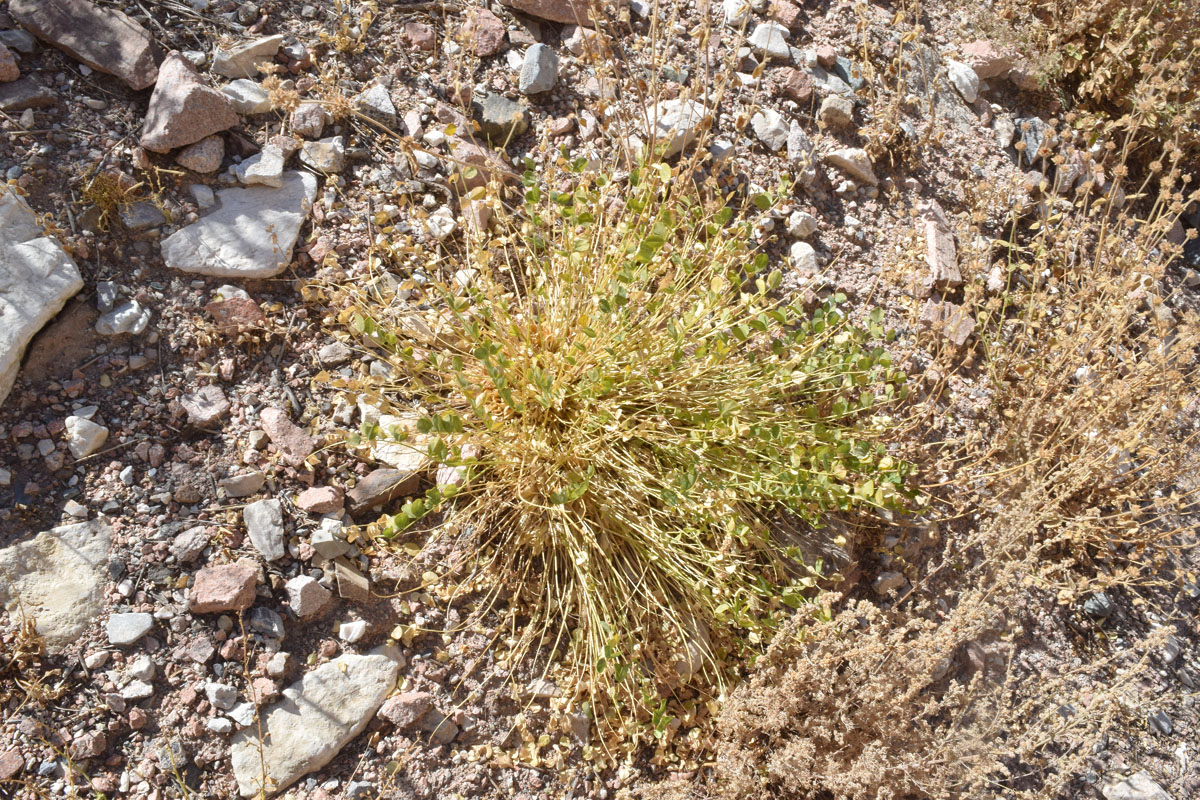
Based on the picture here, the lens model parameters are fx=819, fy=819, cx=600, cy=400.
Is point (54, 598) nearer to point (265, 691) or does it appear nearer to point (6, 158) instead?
point (265, 691)

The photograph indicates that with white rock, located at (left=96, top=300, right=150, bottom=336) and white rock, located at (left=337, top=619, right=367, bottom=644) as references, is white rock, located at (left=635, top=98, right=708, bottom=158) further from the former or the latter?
white rock, located at (left=337, top=619, right=367, bottom=644)

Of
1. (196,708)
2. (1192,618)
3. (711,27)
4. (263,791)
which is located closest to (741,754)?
(263,791)

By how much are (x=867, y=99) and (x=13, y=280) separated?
3109 mm

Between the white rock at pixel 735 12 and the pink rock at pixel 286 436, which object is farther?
the white rock at pixel 735 12

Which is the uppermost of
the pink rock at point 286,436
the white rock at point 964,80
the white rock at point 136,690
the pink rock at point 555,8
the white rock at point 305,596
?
the white rock at point 964,80

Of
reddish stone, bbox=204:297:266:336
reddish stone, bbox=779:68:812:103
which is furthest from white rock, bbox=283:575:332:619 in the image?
reddish stone, bbox=779:68:812:103

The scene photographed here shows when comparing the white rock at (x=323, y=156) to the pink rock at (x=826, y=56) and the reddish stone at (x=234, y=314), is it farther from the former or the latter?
the pink rock at (x=826, y=56)

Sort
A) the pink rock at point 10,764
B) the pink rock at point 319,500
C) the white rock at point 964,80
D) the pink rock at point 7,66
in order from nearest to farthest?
the pink rock at point 10,764
the pink rock at point 319,500
the pink rock at point 7,66
the white rock at point 964,80

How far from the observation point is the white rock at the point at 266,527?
7.66ft

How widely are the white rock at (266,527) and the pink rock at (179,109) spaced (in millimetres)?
1213

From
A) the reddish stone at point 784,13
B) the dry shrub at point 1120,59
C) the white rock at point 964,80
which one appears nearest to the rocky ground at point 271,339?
the reddish stone at point 784,13

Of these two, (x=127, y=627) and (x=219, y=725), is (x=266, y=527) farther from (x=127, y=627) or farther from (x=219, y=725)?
(x=219, y=725)

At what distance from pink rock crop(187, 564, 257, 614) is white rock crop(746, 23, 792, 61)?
2.73 metres

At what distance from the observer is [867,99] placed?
11.1 feet
